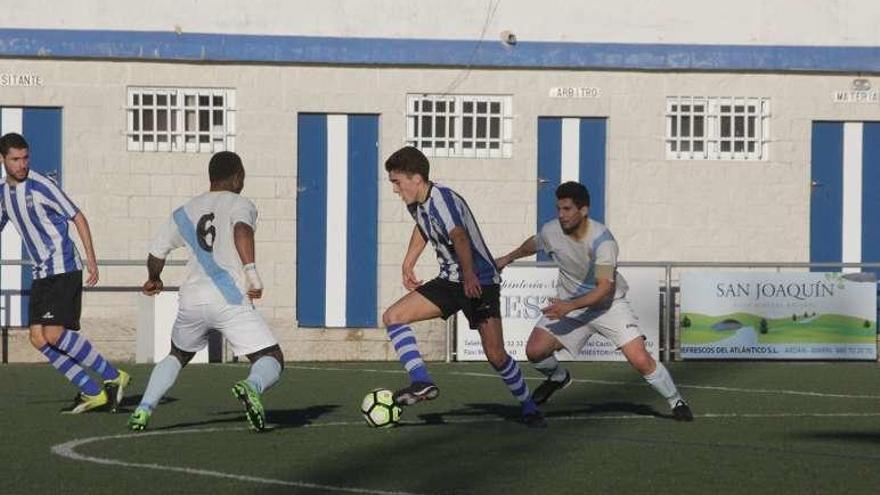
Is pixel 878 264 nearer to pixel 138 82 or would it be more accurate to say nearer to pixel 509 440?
pixel 138 82

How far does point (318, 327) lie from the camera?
2369 centimetres

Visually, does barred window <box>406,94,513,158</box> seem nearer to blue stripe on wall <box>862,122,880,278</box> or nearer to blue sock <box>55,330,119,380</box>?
blue stripe on wall <box>862,122,880,278</box>

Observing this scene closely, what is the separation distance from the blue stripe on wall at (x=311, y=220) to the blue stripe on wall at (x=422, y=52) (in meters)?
0.90

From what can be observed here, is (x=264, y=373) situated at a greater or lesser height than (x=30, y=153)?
lesser

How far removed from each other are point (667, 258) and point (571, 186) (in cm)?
1118

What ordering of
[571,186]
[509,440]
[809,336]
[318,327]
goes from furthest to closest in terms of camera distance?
[318,327], [809,336], [571,186], [509,440]

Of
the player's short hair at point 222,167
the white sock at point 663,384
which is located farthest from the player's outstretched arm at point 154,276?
the white sock at point 663,384

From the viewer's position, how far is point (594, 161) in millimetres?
24266

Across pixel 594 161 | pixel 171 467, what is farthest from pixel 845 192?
pixel 171 467

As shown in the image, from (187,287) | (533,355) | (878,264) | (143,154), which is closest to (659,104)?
(878,264)

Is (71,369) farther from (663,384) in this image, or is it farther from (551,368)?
(663,384)

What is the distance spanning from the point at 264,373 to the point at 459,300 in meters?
1.38

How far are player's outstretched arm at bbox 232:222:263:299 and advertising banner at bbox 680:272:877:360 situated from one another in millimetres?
10648

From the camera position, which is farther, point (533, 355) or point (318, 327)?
point (318, 327)
